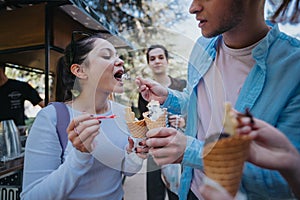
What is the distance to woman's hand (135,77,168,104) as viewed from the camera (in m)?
0.70

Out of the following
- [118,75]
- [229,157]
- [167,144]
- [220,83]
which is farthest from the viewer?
[118,75]

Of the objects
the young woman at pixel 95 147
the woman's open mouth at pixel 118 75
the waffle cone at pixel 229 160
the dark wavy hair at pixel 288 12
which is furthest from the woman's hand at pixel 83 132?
the dark wavy hair at pixel 288 12

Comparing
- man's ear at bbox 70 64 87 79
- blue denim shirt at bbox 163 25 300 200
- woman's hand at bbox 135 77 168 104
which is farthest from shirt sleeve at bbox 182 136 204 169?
man's ear at bbox 70 64 87 79

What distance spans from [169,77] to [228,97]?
20 cm

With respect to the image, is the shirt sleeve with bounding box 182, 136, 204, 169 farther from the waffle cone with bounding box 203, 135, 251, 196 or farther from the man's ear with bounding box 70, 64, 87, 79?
the man's ear with bounding box 70, 64, 87, 79

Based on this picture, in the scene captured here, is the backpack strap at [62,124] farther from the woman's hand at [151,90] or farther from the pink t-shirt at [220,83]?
the pink t-shirt at [220,83]

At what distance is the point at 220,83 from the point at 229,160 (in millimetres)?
267

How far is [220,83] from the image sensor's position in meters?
0.56

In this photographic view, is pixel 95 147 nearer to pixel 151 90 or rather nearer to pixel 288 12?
pixel 151 90

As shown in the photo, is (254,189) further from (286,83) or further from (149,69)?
(149,69)

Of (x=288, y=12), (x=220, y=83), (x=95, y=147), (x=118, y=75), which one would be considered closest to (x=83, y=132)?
(x=95, y=147)

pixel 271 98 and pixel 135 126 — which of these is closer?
pixel 271 98

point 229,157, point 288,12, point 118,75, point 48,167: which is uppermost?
point 288,12

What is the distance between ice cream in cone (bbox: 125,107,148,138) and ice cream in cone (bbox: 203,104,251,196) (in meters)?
0.29
